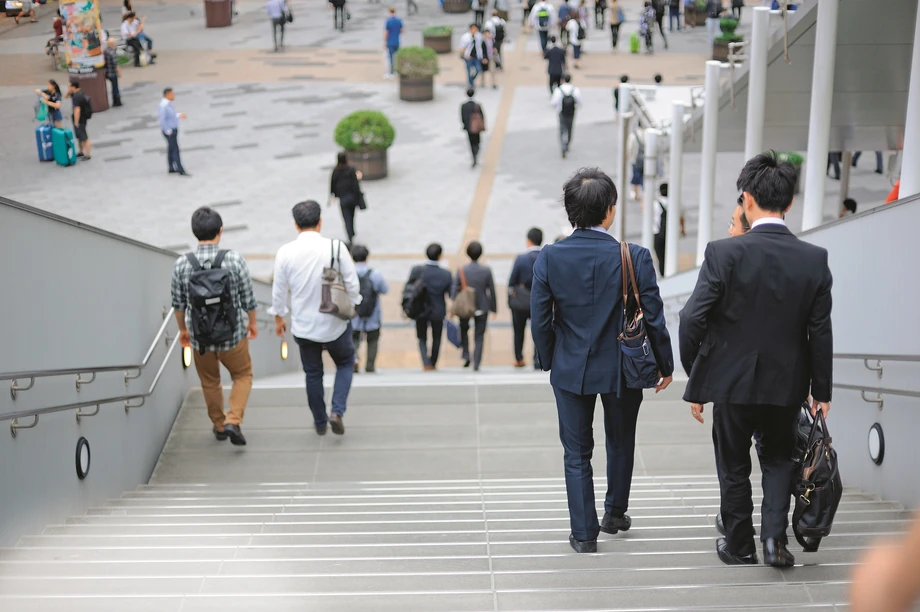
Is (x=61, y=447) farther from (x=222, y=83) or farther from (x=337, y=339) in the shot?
(x=222, y=83)

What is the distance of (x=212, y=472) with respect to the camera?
6.87 m

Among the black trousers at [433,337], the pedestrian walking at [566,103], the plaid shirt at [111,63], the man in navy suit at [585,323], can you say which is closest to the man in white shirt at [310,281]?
the man in navy suit at [585,323]

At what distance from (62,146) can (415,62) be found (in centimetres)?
1719

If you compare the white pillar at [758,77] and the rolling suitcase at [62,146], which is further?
the white pillar at [758,77]

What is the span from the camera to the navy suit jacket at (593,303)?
4238 millimetres

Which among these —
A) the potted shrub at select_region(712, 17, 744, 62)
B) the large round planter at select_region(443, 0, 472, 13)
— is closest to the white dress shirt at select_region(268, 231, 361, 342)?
the potted shrub at select_region(712, 17, 744, 62)

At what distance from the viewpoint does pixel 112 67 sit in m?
10.7

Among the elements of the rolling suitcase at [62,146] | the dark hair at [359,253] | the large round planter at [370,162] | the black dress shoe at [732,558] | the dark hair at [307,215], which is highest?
the rolling suitcase at [62,146]

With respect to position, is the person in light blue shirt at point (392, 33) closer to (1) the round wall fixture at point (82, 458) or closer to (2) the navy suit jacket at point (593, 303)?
(1) the round wall fixture at point (82, 458)

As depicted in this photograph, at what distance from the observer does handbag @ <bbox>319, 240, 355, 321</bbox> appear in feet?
21.8

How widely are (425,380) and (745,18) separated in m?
28.9

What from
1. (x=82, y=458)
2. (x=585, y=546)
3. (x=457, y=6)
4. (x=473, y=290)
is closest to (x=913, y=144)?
(x=585, y=546)

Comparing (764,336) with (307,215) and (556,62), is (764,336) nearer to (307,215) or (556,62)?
(307,215)

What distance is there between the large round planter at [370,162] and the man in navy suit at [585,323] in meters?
15.3
